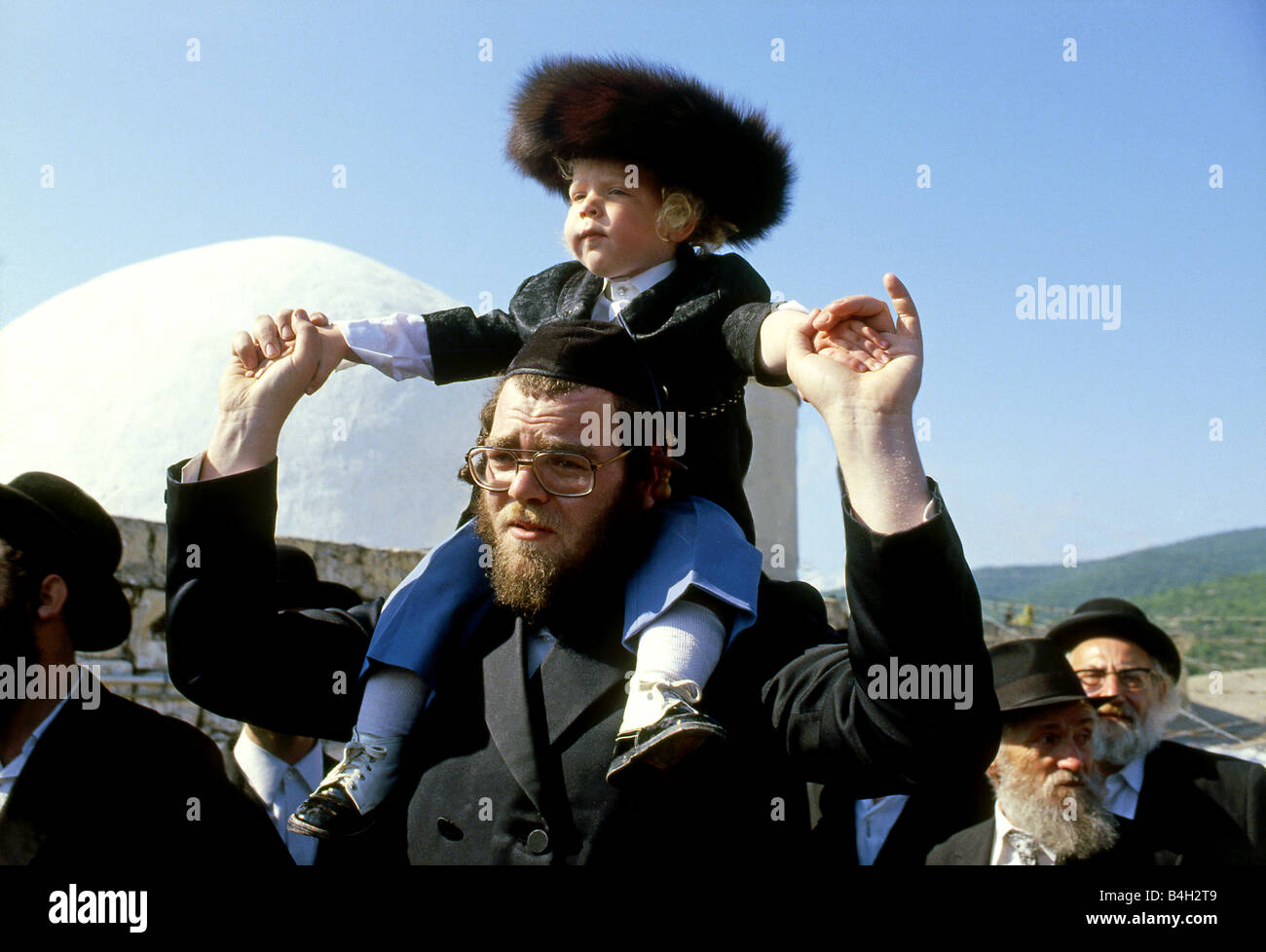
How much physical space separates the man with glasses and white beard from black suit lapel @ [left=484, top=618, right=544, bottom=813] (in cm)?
197

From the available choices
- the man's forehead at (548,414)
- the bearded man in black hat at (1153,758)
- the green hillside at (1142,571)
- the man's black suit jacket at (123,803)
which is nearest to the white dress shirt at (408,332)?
the man's forehead at (548,414)

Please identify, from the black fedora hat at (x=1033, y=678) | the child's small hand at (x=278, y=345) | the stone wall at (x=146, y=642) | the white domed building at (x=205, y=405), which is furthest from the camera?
the white domed building at (x=205, y=405)

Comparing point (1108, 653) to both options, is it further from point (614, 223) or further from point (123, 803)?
point (123, 803)

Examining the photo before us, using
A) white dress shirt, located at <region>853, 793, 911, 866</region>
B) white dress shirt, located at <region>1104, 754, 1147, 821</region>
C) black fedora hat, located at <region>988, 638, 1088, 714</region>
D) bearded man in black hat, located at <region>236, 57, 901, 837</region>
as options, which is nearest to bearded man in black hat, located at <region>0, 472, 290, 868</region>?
bearded man in black hat, located at <region>236, 57, 901, 837</region>

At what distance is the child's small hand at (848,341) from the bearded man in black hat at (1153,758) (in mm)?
2824

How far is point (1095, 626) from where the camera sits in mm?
5516

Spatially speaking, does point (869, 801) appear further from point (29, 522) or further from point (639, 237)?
point (29, 522)

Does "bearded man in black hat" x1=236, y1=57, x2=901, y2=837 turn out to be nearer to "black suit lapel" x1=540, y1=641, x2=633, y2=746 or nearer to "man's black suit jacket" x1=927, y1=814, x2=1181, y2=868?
"black suit lapel" x1=540, y1=641, x2=633, y2=746

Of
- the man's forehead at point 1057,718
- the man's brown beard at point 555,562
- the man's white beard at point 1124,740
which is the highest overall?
the man's brown beard at point 555,562

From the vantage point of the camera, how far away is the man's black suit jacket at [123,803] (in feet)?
10.7

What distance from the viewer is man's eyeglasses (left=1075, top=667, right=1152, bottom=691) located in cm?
541

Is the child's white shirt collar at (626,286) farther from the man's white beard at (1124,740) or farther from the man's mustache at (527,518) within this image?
the man's white beard at (1124,740)

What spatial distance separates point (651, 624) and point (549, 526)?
34 centimetres
